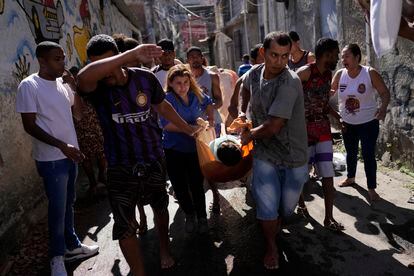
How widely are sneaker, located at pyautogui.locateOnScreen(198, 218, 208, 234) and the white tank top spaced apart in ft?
6.79

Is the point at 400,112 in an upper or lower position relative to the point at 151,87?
lower

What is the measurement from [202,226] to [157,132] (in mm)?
1337

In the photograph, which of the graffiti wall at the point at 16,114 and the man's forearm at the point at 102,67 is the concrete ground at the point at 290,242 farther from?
the man's forearm at the point at 102,67

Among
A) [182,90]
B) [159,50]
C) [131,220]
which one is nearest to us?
[159,50]

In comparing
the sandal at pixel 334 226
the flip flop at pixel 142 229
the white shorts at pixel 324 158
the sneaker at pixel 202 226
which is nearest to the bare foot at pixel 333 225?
the sandal at pixel 334 226

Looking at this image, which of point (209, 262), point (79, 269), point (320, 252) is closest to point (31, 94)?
point (79, 269)

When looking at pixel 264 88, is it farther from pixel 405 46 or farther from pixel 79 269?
pixel 405 46

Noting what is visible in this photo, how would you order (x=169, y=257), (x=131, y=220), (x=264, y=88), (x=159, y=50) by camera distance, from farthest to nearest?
(x=169, y=257), (x=264, y=88), (x=131, y=220), (x=159, y=50)

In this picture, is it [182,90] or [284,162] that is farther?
[182,90]

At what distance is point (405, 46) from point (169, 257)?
13.0ft

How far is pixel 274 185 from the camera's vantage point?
2.95 meters

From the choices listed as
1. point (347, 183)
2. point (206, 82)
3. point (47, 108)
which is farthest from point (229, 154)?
point (347, 183)

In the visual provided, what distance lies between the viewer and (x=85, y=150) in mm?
5047

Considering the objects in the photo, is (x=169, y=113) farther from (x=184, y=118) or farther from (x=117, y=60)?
(x=117, y=60)
